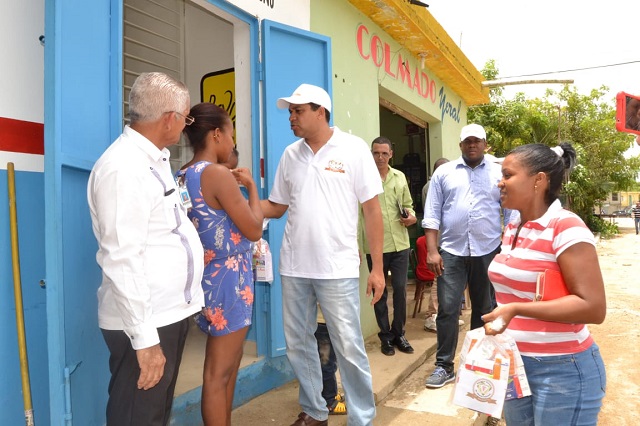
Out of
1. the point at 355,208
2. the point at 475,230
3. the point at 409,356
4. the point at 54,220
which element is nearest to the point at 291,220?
the point at 355,208

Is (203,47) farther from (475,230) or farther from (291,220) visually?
(475,230)

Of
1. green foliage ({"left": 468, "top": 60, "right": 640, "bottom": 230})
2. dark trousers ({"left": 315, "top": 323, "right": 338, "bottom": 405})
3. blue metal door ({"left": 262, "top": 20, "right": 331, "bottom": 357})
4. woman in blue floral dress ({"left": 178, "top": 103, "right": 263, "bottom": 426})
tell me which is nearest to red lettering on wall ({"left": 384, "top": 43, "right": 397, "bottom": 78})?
blue metal door ({"left": 262, "top": 20, "right": 331, "bottom": 357})

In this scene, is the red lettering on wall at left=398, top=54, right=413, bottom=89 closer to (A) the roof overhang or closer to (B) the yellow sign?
(A) the roof overhang

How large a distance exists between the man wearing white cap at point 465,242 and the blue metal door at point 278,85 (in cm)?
114

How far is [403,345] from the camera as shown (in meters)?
4.14

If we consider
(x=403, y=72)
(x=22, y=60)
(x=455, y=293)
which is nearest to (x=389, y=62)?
(x=403, y=72)

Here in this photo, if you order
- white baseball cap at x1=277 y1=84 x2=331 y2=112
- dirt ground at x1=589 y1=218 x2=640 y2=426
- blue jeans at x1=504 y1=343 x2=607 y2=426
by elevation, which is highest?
white baseball cap at x1=277 y1=84 x2=331 y2=112

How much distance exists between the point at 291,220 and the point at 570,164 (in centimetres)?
136

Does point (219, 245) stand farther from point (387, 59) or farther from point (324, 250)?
point (387, 59)

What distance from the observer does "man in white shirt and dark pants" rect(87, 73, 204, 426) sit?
154cm

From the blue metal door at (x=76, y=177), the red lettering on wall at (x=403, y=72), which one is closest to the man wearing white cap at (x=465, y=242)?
the blue metal door at (x=76, y=177)

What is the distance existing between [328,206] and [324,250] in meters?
0.23

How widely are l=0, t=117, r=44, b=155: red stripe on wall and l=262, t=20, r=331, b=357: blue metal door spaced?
1565 millimetres

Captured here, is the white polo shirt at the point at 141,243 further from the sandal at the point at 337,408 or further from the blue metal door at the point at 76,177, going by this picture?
the sandal at the point at 337,408
